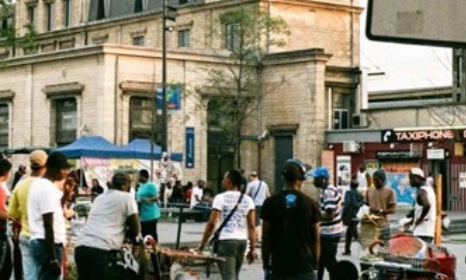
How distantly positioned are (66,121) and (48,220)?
43.1 m

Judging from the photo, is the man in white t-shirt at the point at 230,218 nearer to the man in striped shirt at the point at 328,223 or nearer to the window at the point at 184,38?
the man in striped shirt at the point at 328,223

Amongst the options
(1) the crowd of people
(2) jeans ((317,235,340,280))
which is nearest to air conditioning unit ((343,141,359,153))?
(2) jeans ((317,235,340,280))

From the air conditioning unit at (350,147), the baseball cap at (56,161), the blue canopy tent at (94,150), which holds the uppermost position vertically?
the air conditioning unit at (350,147)

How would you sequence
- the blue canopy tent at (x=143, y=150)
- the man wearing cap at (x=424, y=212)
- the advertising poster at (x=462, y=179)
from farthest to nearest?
1. the advertising poster at (x=462, y=179)
2. the blue canopy tent at (x=143, y=150)
3. the man wearing cap at (x=424, y=212)

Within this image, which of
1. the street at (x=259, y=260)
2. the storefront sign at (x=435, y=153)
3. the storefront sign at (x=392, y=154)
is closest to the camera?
the street at (x=259, y=260)

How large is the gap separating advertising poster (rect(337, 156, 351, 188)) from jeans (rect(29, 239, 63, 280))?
39.3 meters

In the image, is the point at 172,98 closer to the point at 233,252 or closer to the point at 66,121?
the point at 66,121

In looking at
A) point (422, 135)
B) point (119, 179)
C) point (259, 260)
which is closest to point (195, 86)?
point (422, 135)

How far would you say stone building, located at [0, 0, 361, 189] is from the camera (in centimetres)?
4981

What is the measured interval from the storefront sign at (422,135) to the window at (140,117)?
1151 cm

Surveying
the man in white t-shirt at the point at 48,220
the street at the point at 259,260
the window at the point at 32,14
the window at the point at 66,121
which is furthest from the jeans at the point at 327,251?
the window at the point at 32,14

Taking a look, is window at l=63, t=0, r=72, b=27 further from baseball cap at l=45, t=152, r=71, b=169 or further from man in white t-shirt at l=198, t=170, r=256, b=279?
baseball cap at l=45, t=152, r=71, b=169

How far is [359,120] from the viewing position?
53.8m

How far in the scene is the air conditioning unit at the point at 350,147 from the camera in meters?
49.2
